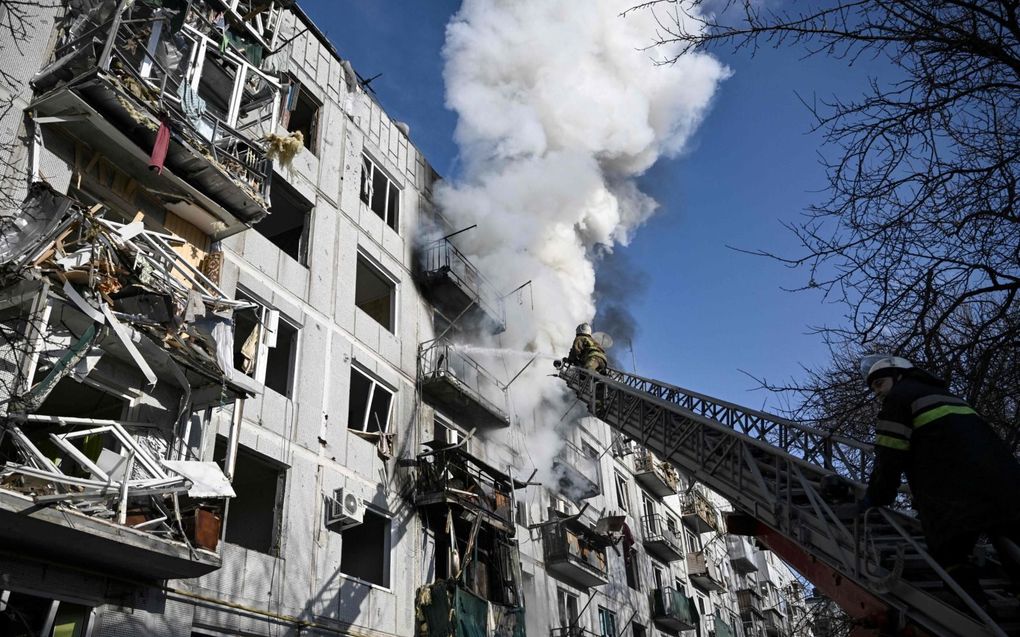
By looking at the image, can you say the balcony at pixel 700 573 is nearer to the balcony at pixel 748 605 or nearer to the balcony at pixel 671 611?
the balcony at pixel 671 611

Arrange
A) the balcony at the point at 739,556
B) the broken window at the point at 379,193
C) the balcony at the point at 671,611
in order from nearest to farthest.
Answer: the broken window at the point at 379,193 → the balcony at the point at 671,611 → the balcony at the point at 739,556

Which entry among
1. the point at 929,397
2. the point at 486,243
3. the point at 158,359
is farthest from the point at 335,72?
the point at 929,397

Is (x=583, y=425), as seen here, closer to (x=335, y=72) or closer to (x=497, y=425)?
(x=497, y=425)

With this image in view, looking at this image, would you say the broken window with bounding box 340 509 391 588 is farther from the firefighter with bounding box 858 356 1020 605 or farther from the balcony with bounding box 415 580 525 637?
the firefighter with bounding box 858 356 1020 605

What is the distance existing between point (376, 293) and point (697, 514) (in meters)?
20.5

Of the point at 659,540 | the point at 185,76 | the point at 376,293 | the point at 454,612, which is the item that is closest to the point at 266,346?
the point at 185,76

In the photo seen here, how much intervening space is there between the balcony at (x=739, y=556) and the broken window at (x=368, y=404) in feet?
93.2

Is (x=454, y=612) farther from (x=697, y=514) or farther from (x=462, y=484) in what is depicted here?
(x=697, y=514)

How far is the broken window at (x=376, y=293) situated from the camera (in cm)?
1744

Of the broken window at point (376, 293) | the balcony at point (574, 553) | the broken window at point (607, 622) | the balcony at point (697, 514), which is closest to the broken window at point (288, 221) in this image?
the broken window at point (376, 293)

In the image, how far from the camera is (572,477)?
22.4 metres

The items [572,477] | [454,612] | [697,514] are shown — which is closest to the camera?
[454,612]

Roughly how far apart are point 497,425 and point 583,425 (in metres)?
7.28

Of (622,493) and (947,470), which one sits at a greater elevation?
(622,493)
